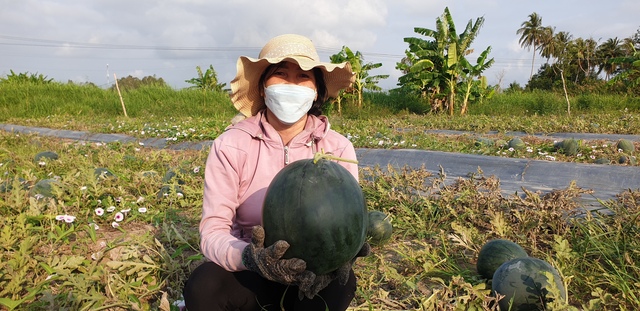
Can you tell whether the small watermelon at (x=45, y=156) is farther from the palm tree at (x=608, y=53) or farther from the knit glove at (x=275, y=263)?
the palm tree at (x=608, y=53)

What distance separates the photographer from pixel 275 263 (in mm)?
1415

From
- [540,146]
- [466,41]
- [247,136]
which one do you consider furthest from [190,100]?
[247,136]

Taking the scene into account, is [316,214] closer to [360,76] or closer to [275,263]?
[275,263]

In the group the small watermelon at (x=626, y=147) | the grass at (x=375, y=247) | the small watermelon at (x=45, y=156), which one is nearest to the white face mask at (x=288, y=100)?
the grass at (x=375, y=247)

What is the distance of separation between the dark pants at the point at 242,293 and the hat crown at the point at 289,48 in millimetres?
1004

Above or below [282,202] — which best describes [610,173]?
below

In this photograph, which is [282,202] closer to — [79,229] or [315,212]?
[315,212]

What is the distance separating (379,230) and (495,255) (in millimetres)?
868

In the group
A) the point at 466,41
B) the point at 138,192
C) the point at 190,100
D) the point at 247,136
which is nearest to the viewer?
the point at 247,136

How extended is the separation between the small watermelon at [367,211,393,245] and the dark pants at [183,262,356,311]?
3.69 ft

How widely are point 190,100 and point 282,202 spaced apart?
19844mm

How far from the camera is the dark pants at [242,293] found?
1816 millimetres

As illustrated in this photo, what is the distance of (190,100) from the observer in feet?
66.3

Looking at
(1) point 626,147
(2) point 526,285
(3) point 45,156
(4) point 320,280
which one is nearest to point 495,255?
(2) point 526,285
